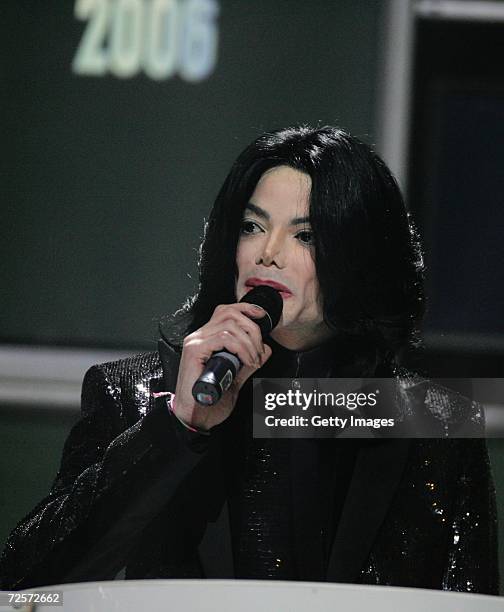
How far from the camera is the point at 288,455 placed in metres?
1.25

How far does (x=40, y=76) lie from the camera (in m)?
1.44

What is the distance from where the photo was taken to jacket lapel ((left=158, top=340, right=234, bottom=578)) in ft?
3.82

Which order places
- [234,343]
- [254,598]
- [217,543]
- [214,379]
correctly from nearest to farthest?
1. [254,598]
2. [214,379]
3. [234,343]
4. [217,543]

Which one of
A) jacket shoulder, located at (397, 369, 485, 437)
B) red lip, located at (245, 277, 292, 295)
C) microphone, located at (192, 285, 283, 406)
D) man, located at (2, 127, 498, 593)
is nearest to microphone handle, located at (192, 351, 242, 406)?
microphone, located at (192, 285, 283, 406)

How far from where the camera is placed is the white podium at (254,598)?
2.06 feet

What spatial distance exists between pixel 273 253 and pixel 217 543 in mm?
378

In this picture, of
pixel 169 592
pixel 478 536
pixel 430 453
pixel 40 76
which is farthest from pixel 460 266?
pixel 169 592

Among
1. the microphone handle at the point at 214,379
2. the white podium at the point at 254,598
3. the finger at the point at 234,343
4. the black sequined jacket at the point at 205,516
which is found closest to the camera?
the white podium at the point at 254,598

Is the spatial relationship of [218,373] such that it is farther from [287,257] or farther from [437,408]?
[437,408]

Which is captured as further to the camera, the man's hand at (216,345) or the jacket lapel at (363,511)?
the jacket lapel at (363,511)

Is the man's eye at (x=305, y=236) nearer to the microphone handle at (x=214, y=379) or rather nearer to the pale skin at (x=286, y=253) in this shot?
the pale skin at (x=286, y=253)

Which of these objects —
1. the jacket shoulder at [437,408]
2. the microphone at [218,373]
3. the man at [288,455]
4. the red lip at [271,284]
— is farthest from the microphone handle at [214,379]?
the jacket shoulder at [437,408]

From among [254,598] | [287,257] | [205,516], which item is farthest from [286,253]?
[254,598]

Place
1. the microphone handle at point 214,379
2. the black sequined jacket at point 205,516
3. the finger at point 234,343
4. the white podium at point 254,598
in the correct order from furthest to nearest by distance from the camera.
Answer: the black sequined jacket at point 205,516
the finger at point 234,343
the microphone handle at point 214,379
the white podium at point 254,598
